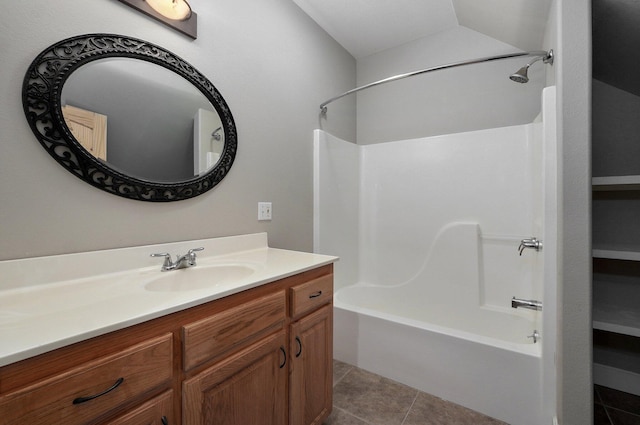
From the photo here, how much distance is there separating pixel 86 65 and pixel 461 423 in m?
2.42

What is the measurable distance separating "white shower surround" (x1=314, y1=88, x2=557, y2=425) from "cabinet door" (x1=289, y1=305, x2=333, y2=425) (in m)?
0.59

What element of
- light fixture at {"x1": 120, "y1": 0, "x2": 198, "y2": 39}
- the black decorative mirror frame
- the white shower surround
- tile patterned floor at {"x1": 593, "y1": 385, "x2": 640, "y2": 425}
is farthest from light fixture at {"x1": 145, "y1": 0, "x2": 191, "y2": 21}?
tile patterned floor at {"x1": 593, "y1": 385, "x2": 640, "y2": 425}

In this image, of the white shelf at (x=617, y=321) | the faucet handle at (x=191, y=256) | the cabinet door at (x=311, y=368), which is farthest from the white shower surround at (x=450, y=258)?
the faucet handle at (x=191, y=256)

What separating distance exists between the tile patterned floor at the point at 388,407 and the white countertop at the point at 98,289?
36.2 inches

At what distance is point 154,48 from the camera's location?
3.96 ft

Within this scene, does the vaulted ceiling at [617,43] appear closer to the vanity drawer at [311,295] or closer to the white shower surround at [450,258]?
the white shower surround at [450,258]

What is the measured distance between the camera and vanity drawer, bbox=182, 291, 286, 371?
0.78 metres

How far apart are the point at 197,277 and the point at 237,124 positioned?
91cm

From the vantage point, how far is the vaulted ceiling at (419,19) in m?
1.72

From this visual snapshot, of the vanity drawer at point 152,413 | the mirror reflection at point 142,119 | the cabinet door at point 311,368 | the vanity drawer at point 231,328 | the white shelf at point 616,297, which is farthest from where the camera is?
the white shelf at point 616,297

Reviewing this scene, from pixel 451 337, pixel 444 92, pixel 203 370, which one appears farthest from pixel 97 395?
pixel 444 92

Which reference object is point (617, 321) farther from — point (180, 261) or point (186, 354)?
point (180, 261)

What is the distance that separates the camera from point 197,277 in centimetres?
117

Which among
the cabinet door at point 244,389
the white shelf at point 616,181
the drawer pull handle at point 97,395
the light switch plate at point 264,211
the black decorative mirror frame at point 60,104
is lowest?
the cabinet door at point 244,389
